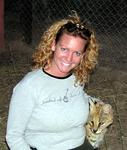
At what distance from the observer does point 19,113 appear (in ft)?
8.13

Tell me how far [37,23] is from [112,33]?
1.49 meters

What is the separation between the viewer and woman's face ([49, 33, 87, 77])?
258 cm

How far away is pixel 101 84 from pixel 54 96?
337 centimetres

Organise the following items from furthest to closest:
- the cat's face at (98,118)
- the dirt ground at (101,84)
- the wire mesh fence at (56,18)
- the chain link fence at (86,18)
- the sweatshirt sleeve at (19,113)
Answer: the chain link fence at (86,18), the wire mesh fence at (56,18), the dirt ground at (101,84), the cat's face at (98,118), the sweatshirt sleeve at (19,113)

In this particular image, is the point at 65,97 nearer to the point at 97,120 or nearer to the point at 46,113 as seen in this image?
the point at 46,113

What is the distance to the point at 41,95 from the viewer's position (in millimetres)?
2543

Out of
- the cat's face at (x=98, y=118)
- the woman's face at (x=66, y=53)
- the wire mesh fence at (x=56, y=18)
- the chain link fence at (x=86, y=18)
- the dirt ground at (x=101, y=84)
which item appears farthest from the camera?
the chain link fence at (x=86, y=18)

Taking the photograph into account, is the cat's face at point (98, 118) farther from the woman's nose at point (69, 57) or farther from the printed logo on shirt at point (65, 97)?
the woman's nose at point (69, 57)

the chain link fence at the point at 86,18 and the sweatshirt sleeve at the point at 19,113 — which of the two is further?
the chain link fence at the point at 86,18

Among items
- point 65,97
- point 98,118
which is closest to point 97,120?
point 98,118

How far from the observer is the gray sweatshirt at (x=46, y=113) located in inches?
97.9

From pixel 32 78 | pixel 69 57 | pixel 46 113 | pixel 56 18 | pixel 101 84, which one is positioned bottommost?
pixel 101 84

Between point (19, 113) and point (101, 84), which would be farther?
point (101, 84)

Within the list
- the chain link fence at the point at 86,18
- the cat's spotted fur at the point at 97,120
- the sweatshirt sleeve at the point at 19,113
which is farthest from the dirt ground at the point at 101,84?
the sweatshirt sleeve at the point at 19,113
